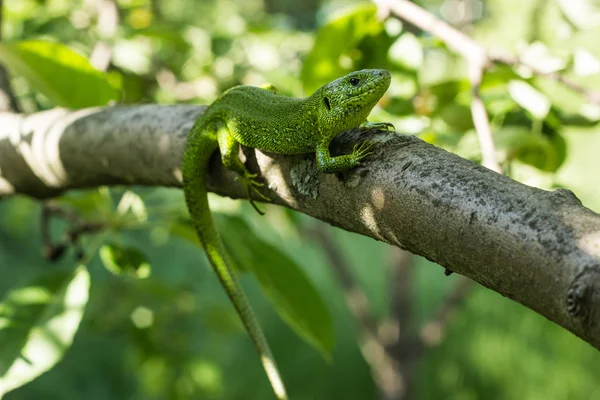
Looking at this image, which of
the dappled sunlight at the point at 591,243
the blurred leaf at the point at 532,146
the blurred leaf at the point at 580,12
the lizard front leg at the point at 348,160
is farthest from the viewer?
the blurred leaf at the point at 580,12

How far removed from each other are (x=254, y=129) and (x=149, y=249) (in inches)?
247

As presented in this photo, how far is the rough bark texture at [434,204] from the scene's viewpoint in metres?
0.83

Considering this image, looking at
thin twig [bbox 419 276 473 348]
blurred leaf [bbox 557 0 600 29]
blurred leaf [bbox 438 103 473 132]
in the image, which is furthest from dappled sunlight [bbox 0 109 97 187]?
thin twig [bbox 419 276 473 348]

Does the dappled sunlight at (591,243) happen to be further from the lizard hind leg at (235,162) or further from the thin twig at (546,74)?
the thin twig at (546,74)

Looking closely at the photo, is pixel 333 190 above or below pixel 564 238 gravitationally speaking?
below

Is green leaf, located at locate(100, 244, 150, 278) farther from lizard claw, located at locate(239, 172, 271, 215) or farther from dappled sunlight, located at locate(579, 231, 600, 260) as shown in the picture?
dappled sunlight, located at locate(579, 231, 600, 260)

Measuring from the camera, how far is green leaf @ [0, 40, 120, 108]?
6.56 ft

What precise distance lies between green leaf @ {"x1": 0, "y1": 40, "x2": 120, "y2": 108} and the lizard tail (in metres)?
0.58

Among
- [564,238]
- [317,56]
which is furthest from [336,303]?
[564,238]

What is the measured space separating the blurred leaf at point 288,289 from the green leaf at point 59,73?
63 centimetres

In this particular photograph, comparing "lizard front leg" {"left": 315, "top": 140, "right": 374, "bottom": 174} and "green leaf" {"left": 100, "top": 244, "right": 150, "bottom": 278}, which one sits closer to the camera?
"lizard front leg" {"left": 315, "top": 140, "right": 374, "bottom": 174}

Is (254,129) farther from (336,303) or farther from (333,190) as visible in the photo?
(336,303)

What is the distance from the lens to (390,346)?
174 inches

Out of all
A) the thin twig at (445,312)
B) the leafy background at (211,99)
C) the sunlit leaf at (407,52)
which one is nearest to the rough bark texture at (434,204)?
the leafy background at (211,99)
